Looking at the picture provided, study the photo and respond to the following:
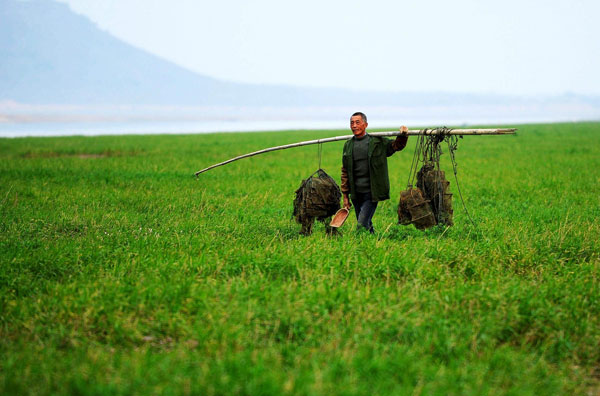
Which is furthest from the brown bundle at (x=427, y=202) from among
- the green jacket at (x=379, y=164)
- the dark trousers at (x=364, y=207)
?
the dark trousers at (x=364, y=207)

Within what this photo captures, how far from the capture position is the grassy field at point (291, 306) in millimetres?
4441

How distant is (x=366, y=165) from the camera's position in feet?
27.4

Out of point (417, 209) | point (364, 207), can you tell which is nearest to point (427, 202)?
point (417, 209)

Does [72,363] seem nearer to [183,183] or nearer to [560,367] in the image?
[560,367]

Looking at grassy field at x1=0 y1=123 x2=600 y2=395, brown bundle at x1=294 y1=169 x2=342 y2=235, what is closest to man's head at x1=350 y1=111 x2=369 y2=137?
brown bundle at x1=294 y1=169 x2=342 y2=235

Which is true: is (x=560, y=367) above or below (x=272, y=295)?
below

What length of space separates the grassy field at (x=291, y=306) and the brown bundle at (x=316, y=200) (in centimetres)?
32

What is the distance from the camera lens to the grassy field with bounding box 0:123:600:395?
4.44 metres

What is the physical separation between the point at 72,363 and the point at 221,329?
1.30 metres

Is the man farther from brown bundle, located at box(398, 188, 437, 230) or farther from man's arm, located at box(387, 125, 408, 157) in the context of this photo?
brown bundle, located at box(398, 188, 437, 230)

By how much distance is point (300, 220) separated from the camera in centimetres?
864

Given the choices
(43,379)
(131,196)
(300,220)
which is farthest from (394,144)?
(131,196)

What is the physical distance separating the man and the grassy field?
2.03ft

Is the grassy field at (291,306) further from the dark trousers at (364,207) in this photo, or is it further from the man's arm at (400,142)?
the man's arm at (400,142)
